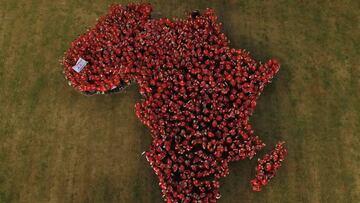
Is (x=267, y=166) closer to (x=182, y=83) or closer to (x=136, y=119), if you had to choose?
(x=182, y=83)

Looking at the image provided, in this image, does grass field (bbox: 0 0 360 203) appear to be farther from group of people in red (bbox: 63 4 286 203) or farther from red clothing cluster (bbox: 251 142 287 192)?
group of people in red (bbox: 63 4 286 203)

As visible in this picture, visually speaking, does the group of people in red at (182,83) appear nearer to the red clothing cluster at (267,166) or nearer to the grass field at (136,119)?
the red clothing cluster at (267,166)

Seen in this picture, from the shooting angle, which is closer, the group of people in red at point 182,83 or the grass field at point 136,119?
the group of people in red at point 182,83

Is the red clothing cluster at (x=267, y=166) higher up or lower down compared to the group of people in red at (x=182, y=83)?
lower down

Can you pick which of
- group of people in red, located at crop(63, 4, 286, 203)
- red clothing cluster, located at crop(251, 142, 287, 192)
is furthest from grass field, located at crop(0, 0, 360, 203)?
group of people in red, located at crop(63, 4, 286, 203)

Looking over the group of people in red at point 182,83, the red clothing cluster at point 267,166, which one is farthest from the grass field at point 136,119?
the group of people in red at point 182,83

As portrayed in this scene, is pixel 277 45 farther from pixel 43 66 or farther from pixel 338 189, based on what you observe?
pixel 43 66
